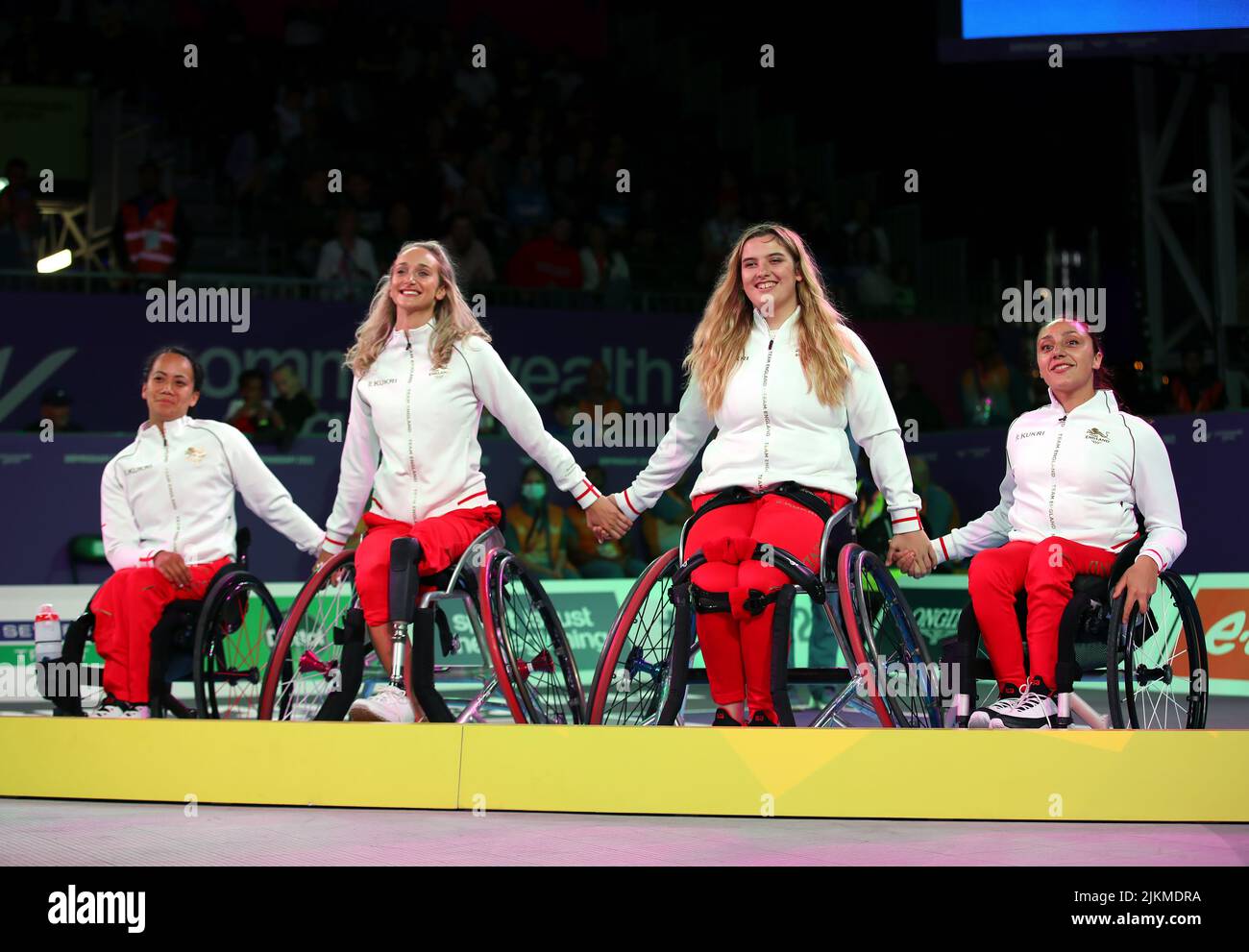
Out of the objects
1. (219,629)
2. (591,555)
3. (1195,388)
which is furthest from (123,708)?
(1195,388)

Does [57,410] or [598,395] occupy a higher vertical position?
[598,395]

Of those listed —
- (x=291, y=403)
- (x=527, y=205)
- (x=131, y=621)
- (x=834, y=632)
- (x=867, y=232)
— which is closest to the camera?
(x=834, y=632)

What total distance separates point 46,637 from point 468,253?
5861mm

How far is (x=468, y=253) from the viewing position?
11.0 m

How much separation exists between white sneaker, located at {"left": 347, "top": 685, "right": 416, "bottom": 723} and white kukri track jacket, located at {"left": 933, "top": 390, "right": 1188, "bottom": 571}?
1559 mm

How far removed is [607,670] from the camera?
415 cm

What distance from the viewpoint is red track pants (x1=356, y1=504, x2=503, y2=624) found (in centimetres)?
454

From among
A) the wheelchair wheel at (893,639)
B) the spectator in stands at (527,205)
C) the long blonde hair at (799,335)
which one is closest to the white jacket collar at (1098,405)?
the long blonde hair at (799,335)

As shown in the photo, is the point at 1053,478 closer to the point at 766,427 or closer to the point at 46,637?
the point at 766,427

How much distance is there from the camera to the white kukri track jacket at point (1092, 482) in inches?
185

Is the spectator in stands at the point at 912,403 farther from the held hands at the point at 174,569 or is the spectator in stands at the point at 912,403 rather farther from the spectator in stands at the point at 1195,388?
the held hands at the point at 174,569

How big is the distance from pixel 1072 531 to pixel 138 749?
267 cm
